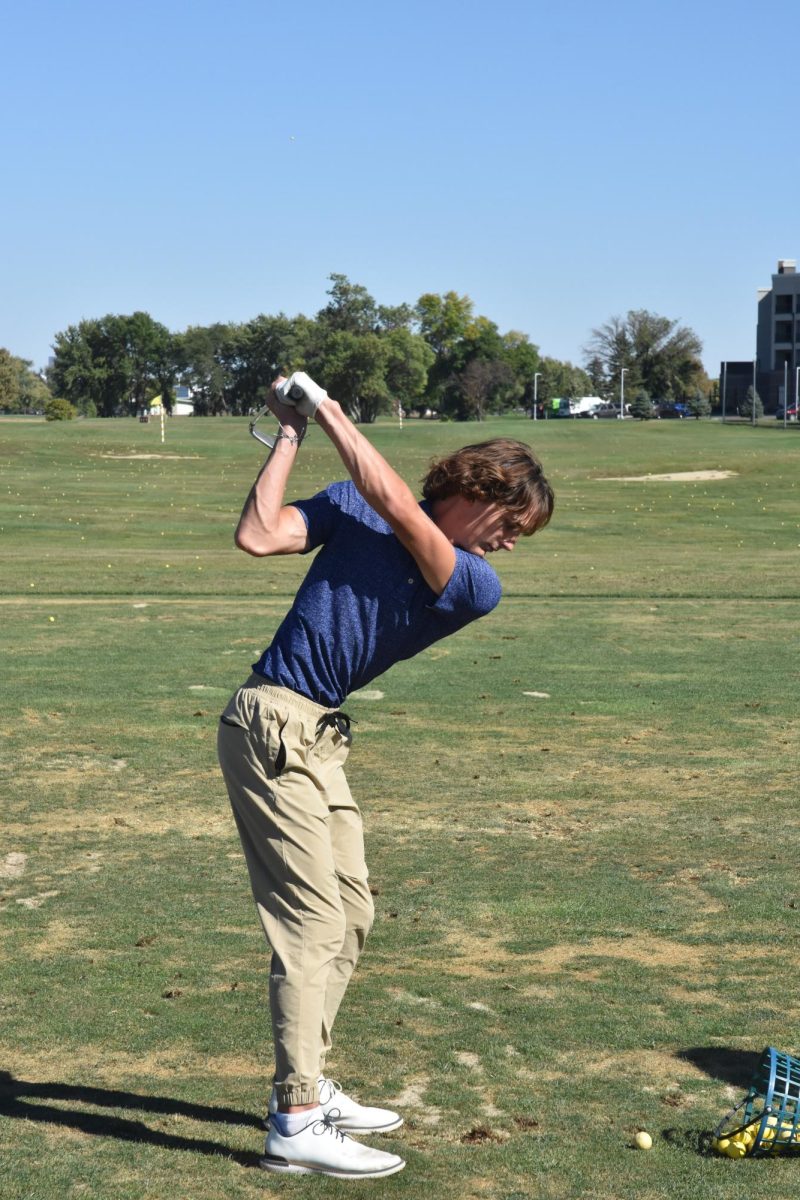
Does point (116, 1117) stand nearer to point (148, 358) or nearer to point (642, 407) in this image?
point (642, 407)

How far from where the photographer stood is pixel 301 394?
168 inches

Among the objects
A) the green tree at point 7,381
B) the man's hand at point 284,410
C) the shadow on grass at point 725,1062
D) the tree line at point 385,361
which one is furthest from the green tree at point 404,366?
the man's hand at point 284,410

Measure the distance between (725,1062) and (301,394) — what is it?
8.70 feet

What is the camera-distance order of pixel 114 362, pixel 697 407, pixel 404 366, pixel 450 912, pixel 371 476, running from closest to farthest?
1. pixel 371 476
2. pixel 450 912
3. pixel 697 407
4. pixel 404 366
5. pixel 114 362

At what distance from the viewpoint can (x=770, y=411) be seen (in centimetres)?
13100

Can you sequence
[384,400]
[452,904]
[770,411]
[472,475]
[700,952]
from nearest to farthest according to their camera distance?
[472,475] < [700,952] < [452,904] < [384,400] < [770,411]

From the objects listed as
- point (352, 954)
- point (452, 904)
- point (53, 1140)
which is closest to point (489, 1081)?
point (352, 954)

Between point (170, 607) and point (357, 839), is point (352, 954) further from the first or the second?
point (170, 607)

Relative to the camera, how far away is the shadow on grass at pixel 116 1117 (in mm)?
4500

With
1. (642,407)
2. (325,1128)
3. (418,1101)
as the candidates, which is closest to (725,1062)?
(418,1101)

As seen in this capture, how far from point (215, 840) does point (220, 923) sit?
53.7 inches

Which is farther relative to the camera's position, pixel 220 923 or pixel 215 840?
pixel 215 840

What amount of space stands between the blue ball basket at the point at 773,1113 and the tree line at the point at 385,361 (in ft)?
372

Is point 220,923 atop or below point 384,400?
below
